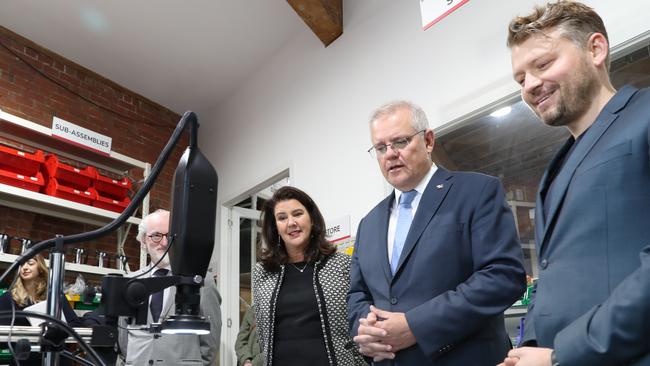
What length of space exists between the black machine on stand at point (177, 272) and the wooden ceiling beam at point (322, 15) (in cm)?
322

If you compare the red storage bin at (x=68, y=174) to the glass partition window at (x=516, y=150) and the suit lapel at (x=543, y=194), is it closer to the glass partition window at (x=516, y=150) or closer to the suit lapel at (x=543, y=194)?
the glass partition window at (x=516, y=150)

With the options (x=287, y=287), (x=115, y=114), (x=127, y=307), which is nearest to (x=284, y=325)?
(x=287, y=287)

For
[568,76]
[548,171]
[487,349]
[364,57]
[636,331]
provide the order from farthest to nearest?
[364,57] → [487,349] → [548,171] → [568,76] → [636,331]

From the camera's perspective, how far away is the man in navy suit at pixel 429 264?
1372 mm

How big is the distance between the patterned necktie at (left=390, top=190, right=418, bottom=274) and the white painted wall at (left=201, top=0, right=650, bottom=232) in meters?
1.37

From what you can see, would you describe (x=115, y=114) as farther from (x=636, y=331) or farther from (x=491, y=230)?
(x=636, y=331)

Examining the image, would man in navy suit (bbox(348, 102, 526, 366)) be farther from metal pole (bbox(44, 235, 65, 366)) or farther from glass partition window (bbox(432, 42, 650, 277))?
glass partition window (bbox(432, 42, 650, 277))

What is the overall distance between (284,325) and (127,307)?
118 cm

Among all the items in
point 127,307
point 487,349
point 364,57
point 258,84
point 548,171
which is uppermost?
point 258,84

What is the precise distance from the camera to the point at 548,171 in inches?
47.3

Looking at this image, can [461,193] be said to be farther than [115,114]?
No

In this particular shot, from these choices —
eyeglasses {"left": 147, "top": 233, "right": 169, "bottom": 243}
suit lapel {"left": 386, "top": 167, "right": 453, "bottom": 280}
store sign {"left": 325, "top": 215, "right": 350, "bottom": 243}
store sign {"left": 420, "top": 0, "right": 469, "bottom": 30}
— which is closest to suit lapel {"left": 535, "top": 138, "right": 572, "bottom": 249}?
suit lapel {"left": 386, "top": 167, "right": 453, "bottom": 280}

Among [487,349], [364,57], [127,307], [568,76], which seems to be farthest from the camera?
[364,57]

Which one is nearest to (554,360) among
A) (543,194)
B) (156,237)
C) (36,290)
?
(543,194)
